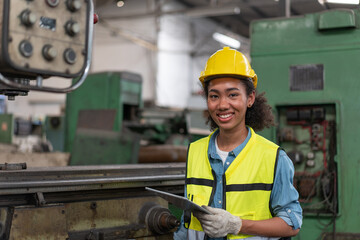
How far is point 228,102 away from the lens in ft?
4.96

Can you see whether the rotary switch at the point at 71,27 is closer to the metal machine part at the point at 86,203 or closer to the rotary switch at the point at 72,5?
the rotary switch at the point at 72,5

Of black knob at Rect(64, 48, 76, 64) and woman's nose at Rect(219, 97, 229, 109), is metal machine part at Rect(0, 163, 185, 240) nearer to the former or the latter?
black knob at Rect(64, 48, 76, 64)

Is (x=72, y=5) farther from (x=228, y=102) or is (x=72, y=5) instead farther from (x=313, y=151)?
(x=313, y=151)

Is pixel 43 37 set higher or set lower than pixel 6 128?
higher

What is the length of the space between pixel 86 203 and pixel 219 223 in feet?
2.58

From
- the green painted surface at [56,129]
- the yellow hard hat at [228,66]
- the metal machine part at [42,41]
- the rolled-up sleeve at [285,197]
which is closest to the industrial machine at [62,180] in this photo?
the metal machine part at [42,41]

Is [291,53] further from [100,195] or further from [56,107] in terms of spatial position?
[56,107]

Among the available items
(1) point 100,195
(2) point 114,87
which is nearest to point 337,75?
(1) point 100,195

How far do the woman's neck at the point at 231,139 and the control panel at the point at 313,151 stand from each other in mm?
1576

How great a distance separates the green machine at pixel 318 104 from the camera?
298cm

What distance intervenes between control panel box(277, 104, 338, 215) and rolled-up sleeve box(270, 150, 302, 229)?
1646mm

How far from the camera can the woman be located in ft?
4.58

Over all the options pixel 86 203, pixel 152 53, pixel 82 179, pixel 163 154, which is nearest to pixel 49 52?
pixel 82 179

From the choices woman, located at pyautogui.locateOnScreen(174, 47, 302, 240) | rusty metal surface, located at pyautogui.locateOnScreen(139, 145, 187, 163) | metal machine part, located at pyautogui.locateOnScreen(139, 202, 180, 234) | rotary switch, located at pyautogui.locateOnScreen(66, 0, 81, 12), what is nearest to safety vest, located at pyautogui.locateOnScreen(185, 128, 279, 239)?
woman, located at pyautogui.locateOnScreen(174, 47, 302, 240)
